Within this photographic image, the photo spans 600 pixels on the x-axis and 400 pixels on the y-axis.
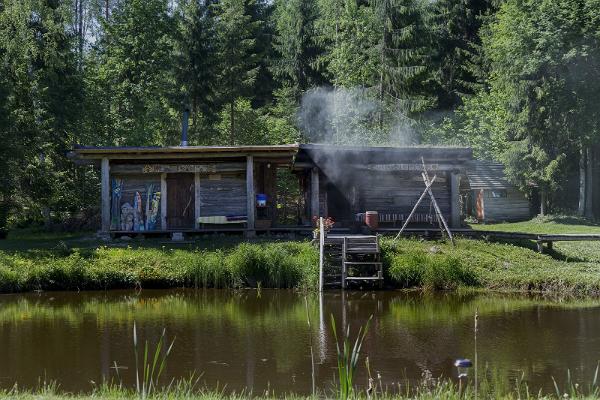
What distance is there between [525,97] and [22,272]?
27.9m

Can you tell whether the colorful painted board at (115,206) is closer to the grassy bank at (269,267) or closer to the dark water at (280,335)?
the grassy bank at (269,267)

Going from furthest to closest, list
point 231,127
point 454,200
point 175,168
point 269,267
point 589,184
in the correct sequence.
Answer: point 231,127
point 589,184
point 454,200
point 175,168
point 269,267

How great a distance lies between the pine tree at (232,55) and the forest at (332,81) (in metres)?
0.11

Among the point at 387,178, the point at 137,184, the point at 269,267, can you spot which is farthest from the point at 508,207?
the point at 269,267

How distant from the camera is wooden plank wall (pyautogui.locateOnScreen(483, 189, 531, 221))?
3866 centimetres

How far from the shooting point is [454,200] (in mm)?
26641

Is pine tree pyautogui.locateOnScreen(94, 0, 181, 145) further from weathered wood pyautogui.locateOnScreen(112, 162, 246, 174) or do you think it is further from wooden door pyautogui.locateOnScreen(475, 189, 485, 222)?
wooden door pyautogui.locateOnScreen(475, 189, 485, 222)

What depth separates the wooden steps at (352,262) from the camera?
20.8 m

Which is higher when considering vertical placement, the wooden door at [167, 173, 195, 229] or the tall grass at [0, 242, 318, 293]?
the wooden door at [167, 173, 195, 229]

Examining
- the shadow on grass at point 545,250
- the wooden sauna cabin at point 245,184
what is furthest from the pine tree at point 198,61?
the shadow on grass at point 545,250

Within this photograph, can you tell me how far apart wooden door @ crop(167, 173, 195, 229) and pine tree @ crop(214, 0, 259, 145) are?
588 inches

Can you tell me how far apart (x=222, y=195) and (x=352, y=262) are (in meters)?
7.42

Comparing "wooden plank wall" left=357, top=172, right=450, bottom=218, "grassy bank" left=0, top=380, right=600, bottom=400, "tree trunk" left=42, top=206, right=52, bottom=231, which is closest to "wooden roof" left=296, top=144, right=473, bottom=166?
"wooden plank wall" left=357, top=172, right=450, bottom=218

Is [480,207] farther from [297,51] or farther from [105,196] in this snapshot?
[105,196]
